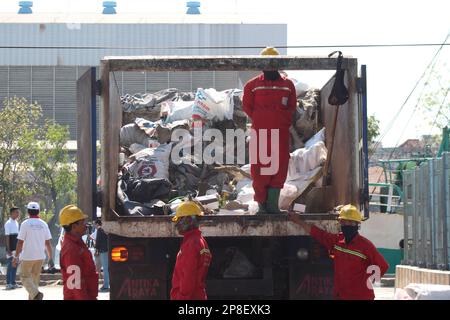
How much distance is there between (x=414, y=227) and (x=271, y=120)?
6575 millimetres

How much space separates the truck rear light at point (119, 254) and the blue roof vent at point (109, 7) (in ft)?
135

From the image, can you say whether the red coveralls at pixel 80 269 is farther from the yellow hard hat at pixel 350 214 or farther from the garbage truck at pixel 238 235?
the yellow hard hat at pixel 350 214

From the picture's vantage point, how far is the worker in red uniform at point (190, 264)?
25.5 ft

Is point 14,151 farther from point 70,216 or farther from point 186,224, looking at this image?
point 186,224

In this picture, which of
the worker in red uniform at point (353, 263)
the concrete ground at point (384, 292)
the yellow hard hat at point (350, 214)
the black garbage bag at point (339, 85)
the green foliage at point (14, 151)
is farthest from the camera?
the green foliage at point (14, 151)

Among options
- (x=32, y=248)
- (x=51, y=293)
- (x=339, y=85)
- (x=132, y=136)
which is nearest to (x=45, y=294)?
(x=51, y=293)

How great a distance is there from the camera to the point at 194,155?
10875mm

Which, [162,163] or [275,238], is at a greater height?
[162,163]

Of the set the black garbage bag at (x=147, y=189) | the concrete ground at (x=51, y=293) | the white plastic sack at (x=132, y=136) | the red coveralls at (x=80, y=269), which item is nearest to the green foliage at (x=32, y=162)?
the concrete ground at (x=51, y=293)

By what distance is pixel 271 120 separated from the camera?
9289 mm

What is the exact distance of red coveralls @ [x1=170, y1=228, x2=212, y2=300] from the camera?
777cm

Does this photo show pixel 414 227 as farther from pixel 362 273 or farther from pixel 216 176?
pixel 362 273

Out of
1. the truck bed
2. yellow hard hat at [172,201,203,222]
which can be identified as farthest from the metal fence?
yellow hard hat at [172,201,203,222]
